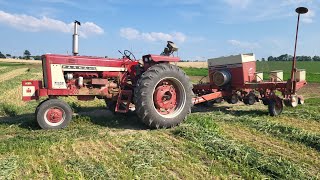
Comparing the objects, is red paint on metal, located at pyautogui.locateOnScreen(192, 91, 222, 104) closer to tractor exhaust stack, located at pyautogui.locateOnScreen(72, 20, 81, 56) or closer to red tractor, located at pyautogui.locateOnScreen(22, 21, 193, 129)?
red tractor, located at pyautogui.locateOnScreen(22, 21, 193, 129)

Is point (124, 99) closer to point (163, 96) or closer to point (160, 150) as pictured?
point (163, 96)

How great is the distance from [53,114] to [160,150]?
277 centimetres

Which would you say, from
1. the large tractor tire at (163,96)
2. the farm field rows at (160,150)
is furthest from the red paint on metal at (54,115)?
the large tractor tire at (163,96)

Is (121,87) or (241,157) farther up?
(121,87)

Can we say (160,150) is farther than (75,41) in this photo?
No

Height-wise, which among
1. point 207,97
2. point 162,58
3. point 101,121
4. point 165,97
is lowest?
point 101,121

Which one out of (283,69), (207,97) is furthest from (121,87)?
(283,69)

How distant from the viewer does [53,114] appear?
24.5 feet

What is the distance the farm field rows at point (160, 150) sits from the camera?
4848mm

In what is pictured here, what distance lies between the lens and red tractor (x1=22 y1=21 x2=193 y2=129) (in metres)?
7.56

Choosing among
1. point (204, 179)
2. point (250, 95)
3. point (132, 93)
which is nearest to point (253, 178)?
point (204, 179)

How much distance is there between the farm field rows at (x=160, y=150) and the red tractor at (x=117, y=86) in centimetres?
33

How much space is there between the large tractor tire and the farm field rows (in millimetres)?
280

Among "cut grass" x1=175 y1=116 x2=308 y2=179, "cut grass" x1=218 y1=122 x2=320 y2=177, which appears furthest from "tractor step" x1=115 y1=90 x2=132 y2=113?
"cut grass" x1=218 y1=122 x2=320 y2=177
